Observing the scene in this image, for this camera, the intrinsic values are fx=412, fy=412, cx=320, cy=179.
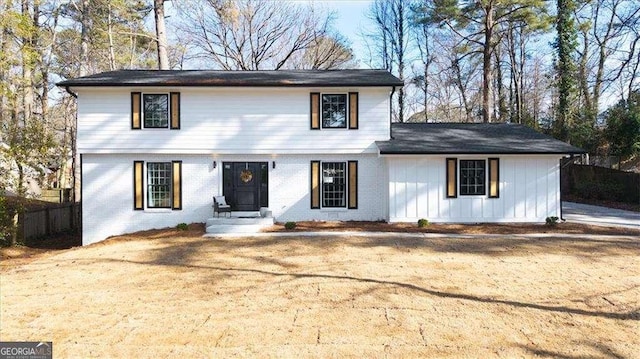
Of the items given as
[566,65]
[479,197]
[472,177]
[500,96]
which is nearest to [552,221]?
[479,197]

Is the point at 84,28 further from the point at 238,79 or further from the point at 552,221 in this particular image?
the point at 552,221

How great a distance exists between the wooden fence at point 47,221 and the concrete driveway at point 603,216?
19315 millimetres

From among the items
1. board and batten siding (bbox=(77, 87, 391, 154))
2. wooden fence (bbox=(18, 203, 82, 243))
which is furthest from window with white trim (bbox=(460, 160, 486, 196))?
wooden fence (bbox=(18, 203, 82, 243))

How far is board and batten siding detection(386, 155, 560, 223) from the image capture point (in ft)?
46.7

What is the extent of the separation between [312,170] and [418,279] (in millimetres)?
7472

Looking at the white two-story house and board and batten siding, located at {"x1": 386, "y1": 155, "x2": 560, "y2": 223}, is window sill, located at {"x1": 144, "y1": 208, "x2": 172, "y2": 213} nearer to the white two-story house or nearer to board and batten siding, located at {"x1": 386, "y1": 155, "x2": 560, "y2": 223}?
the white two-story house

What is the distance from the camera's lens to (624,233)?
12.6 meters


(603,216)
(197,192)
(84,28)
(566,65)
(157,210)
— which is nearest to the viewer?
(157,210)

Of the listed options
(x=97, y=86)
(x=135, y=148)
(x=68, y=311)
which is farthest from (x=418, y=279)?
(x=97, y=86)

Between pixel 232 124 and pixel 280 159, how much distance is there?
2087 mm

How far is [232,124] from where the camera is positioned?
1456cm

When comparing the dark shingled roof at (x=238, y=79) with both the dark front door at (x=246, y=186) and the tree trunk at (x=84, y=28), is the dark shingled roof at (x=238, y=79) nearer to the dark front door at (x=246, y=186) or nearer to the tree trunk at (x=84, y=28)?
the dark front door at (x=246, y=186)

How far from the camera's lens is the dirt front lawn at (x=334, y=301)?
5320 millimetres

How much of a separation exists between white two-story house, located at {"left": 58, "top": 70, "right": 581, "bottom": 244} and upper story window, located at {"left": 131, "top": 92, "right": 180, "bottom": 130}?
0.04 metres
